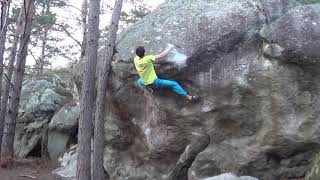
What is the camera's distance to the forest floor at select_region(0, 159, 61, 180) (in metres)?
13.6

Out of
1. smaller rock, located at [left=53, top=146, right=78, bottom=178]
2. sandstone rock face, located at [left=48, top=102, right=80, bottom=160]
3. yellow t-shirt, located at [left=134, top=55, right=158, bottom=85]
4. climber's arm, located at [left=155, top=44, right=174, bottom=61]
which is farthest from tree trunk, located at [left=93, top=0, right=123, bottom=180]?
sandstone rock face, located at [left=48, top=102, right=80, bottom=160]

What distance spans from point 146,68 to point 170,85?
697 millimetres

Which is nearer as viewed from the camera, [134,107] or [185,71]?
[185,71]

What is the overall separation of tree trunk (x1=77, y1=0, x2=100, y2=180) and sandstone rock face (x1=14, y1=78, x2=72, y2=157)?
22.0ft

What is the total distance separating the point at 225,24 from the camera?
10.1 metres

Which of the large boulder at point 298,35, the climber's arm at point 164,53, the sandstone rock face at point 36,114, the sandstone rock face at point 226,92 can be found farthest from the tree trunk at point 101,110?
the sandstone rock face at point 36,114

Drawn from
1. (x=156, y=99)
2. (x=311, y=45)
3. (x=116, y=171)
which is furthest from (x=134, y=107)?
(x=311, y=45)

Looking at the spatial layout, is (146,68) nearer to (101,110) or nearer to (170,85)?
(170,85)

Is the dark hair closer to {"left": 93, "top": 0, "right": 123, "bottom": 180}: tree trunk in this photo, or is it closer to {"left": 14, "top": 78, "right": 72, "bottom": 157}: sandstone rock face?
{"left": 93, "top": 0, "right": 123, "bottom": 180}: tree trunk

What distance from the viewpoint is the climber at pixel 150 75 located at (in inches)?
376

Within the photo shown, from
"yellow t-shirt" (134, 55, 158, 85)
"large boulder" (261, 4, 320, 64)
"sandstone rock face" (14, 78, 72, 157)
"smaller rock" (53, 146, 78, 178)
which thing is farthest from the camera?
"sandstone rock face" (14, 78, 72, 157)

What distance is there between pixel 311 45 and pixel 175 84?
10.1 ft

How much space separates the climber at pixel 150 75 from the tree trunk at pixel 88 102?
1.46m

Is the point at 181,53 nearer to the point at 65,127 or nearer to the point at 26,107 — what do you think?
the point at 65,127
